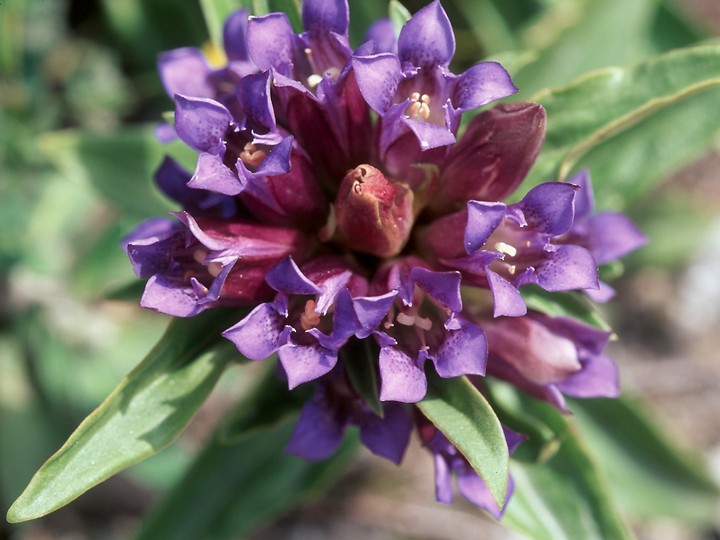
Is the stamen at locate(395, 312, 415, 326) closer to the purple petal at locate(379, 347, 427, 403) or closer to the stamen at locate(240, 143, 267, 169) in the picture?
the purple petal at locate(379, 347, 427, 403)

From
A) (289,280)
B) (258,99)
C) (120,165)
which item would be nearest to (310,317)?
(289,280)

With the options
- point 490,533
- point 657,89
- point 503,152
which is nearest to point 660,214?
point 490,533

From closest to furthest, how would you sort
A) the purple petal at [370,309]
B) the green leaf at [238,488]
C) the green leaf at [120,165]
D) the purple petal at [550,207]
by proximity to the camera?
the purple petal at [370,309] < the purple petal at [550,207] < the green leaf at [238,488] < the green leaf at [120,165]

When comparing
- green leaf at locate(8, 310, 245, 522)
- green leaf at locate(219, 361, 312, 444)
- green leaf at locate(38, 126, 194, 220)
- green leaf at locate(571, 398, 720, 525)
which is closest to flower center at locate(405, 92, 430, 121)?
green leaf at locate(8, 310, 245, 522)

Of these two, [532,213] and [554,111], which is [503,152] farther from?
[554,111]

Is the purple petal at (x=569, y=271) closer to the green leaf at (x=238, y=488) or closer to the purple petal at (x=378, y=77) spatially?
the purple petal at (x=378, y=77)

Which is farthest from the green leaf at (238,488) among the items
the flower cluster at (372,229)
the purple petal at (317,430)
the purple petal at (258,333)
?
the purple petal at (258,333)
